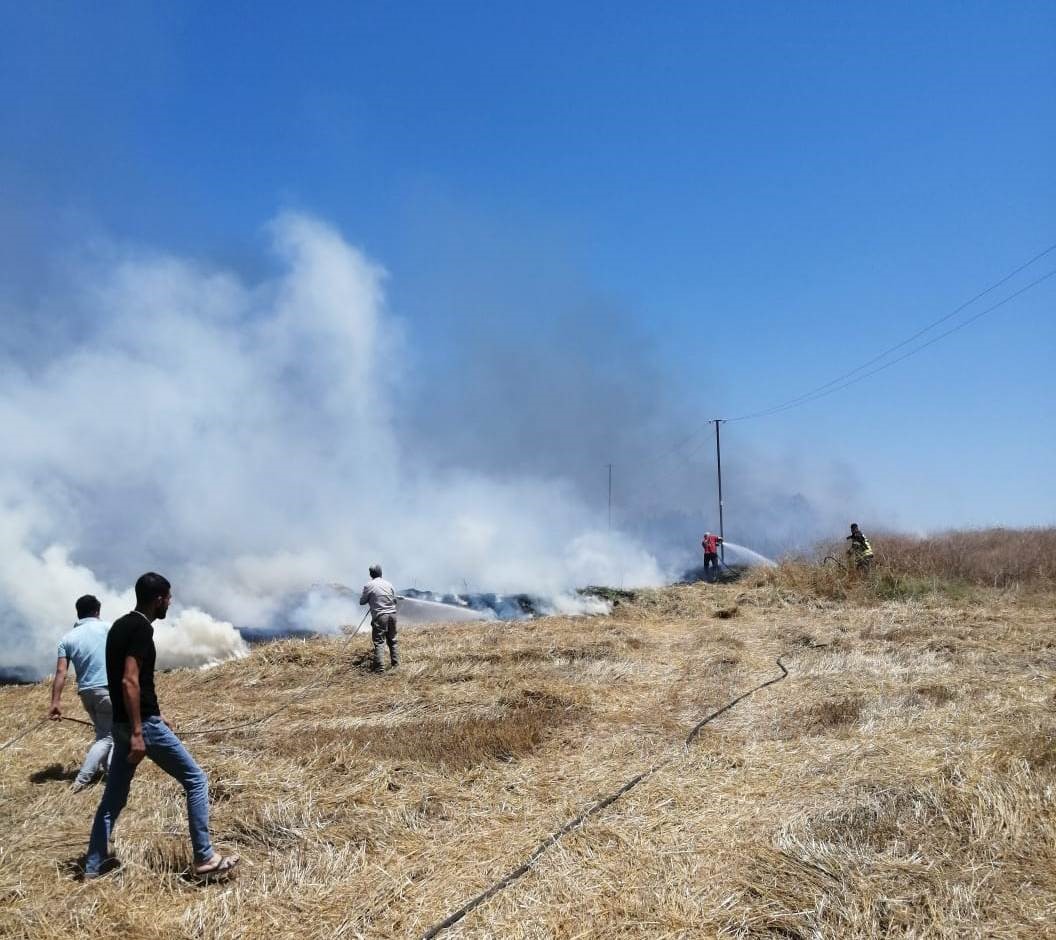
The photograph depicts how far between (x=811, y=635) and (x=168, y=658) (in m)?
15.4

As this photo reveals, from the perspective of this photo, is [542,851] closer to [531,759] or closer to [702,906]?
[702,906]

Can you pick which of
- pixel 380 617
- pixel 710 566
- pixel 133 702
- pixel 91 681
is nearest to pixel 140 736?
pixel 133 702

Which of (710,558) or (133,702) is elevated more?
(710,558)

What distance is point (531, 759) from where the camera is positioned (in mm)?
7445

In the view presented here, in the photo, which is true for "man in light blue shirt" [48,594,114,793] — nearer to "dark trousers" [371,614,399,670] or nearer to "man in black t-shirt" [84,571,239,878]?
"man in black t-shirt" [84,571,239,878]

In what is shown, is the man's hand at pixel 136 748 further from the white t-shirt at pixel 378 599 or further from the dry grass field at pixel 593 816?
the white t-shirt at pixel 378 599

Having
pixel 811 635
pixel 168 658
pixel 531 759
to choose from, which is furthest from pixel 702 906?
pixel 168 658

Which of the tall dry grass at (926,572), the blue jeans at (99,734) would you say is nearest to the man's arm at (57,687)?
the blue jeans at (99,734)

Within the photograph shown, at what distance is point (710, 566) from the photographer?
1128 inches

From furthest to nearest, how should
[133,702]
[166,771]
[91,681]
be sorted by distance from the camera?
[91,681]
[166,771]
[133,702]

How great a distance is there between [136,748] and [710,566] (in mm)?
25513

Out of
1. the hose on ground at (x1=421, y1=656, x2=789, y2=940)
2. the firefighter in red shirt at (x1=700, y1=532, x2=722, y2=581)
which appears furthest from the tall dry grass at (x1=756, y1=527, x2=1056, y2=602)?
the hose on ground at (x1=421, y1=656, x2=789, y2=940)

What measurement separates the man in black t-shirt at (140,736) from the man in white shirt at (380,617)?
7.49 metres

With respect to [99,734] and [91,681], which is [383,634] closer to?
[99,734]
